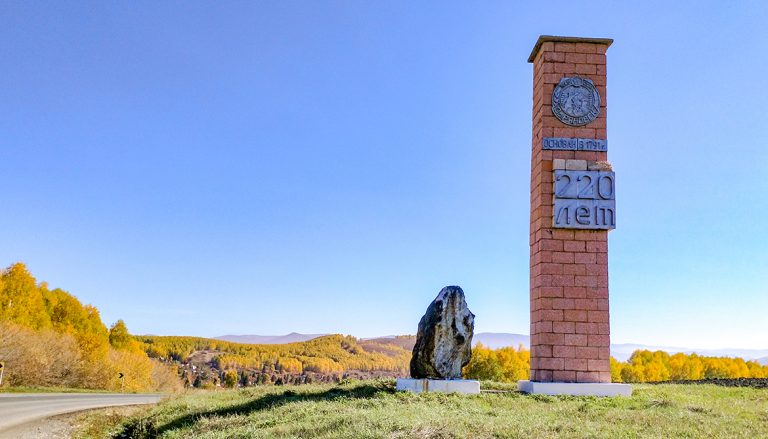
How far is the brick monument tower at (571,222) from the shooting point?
11.6m

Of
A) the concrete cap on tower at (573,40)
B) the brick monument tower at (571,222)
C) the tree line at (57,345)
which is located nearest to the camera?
the brick monument tower at (571,222)

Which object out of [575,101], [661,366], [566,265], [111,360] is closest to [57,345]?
[111,360]

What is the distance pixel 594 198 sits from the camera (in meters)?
12.1

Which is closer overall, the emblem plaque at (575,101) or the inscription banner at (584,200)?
the inscription banner at (584,200)

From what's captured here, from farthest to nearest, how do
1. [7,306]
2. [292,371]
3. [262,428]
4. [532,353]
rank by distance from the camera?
[292,371], [7,306], [532,353], [262,428]

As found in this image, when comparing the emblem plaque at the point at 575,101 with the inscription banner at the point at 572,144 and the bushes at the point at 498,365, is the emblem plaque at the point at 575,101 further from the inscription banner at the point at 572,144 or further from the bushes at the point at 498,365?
the bushes at the point at 498,365

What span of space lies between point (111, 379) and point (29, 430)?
2175 cm

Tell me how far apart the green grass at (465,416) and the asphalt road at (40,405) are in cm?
202

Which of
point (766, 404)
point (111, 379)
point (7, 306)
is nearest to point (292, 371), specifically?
point (111, 379)

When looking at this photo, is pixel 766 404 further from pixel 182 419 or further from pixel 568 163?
pixel 182 419

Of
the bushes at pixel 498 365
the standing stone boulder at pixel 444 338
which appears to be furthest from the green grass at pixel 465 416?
the bushes at pixel 498 365

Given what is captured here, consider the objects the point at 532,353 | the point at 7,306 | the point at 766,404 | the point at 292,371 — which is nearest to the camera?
the point at 766,404

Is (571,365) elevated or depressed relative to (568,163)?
depressed

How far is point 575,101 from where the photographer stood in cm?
1234
